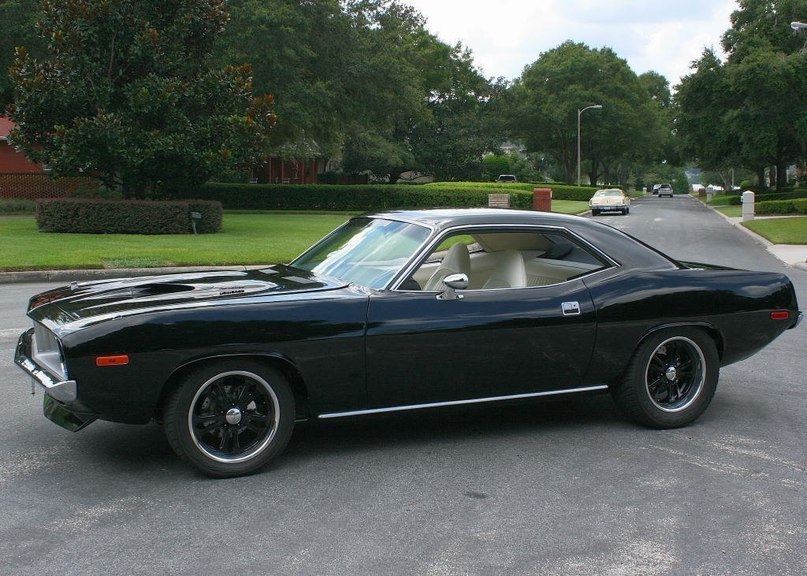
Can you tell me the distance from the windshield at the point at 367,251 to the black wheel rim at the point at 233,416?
941 mm

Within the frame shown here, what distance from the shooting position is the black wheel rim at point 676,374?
18.6 feet

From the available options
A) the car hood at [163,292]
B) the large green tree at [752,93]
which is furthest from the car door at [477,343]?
the large green tree at [752,93]

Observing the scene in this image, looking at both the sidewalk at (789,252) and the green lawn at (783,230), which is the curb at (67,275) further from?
the green lawn at (783,230)

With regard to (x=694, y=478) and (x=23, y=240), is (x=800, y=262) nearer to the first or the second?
(x=694, y=478)

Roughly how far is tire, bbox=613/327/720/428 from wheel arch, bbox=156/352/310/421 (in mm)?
2078

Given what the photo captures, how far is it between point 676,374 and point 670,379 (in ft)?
0.23

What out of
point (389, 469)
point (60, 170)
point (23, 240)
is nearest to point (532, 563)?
point (389, 469)

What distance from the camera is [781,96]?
1722 inches

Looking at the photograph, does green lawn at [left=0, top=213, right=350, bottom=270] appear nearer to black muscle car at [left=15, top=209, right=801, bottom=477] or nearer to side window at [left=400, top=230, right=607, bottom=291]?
black muscle car at [left=15, top=209, right=801, bottom=477]

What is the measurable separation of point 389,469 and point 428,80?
69.1 m

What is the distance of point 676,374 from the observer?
5.72 meters

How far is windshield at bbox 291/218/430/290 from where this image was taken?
17.4 ft

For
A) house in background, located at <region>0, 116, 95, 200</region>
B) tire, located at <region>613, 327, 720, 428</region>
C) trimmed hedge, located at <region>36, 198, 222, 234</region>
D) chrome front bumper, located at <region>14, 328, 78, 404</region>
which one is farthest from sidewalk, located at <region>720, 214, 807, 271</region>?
house in background, located at <region>0, 116, 95, 200</region>

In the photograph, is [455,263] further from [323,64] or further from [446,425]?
[323,64]
